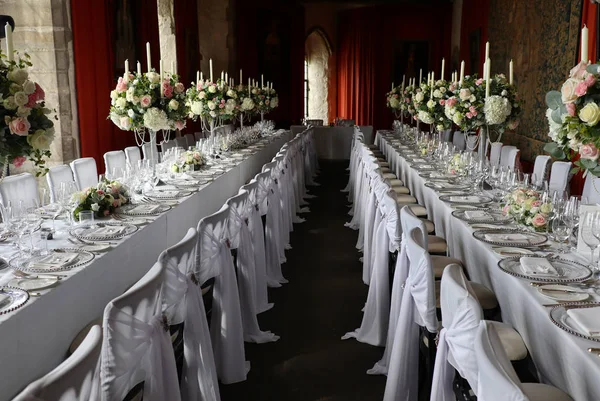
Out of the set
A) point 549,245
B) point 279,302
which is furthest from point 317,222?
point 549,245

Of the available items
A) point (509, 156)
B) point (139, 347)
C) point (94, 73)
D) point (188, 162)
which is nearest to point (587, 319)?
point (139, 347)

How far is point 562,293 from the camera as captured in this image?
223 centimetres

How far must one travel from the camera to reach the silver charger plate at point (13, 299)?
2.06 metres

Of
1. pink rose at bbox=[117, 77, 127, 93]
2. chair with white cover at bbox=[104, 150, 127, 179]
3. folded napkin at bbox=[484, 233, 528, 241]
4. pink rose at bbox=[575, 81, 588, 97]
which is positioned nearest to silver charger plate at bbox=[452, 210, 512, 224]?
folded napkin at bbox=[484, 233, 528, 241]

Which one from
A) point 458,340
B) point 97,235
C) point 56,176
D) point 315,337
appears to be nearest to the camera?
point 458,340

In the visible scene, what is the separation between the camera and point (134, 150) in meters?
6.63

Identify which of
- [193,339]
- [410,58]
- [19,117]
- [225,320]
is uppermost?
[410,58]

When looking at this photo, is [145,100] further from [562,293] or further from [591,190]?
[591,190]

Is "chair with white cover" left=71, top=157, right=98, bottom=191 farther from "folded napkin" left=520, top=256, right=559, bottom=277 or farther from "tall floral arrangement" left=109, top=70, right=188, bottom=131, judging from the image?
"folded napkin" left=520, top=256, right=559, bottom=277

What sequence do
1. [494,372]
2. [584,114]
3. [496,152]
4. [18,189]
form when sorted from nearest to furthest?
[494,372], [584,114], [18,189], [496,152]

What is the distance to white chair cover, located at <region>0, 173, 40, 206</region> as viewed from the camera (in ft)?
13.2

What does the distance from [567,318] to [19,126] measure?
7.96 ft

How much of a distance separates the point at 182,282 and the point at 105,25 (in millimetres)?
6590

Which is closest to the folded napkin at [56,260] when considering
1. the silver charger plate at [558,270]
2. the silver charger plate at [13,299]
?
the silver charger plate at [13,299]
